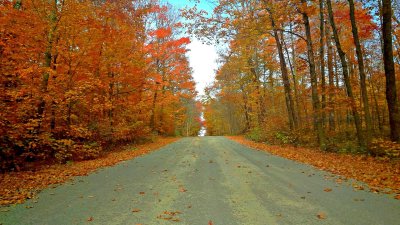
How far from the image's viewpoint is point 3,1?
11148 mm

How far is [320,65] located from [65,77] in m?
17.2

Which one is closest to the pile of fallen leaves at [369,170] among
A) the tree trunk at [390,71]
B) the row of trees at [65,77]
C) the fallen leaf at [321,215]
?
the tree trunk at [390,71]

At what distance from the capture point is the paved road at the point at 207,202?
4.60 m

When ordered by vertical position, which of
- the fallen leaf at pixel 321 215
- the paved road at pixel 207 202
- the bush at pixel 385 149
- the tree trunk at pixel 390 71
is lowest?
the fallen leaf at pixel 321 215

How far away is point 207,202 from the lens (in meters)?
5.53

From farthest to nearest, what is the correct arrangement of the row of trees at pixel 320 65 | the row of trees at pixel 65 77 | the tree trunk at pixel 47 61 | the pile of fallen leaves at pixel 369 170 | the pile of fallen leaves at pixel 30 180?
the row of trees at pixel 320 65 < the tree trunk at pixel 47 61 < the row of trees at pixel 65 77 < the pile of fallen leaves at pixel 369 170 < the pile of fallen leaves at pixel 30 180

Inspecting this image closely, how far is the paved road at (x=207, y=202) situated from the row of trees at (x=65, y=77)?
380 cm

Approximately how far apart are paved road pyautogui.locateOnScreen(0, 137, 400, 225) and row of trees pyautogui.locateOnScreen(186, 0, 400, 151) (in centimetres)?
644

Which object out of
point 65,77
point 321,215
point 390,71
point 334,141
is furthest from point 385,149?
point 65,77

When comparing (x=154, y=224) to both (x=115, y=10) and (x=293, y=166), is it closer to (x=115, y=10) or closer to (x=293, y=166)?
(x=293, y=166)

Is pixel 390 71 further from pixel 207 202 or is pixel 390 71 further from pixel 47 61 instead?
pixel 47 61

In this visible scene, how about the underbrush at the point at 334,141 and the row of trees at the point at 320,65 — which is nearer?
the underbrush at the point at 334,141

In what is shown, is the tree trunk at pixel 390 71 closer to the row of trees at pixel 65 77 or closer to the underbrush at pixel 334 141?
the underbrush at pixel 334 141

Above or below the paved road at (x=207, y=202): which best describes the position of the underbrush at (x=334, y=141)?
above
